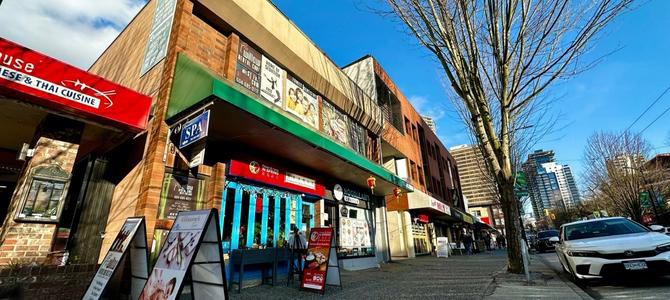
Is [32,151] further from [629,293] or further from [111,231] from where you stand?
[629,293]

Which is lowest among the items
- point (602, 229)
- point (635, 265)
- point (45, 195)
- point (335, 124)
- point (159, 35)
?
point (635, 265)

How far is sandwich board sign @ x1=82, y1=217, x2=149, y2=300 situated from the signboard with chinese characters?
4.37 meters

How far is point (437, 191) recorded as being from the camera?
24531mm

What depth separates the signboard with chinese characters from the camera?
6.80m

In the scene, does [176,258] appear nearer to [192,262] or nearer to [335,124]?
[192,262]

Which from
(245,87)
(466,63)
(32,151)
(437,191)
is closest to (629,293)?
(466,63)

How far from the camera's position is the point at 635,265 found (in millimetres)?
4707

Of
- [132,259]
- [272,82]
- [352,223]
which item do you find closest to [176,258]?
[132,259]

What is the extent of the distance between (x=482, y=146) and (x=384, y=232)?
6966 mm

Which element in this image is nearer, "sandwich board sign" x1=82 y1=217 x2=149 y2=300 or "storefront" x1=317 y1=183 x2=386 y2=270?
"sandwich board sign" x1=82 y1=217 x2=149 y2=300

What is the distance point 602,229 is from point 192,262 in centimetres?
816

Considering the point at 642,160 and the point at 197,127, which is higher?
the point at 642,160

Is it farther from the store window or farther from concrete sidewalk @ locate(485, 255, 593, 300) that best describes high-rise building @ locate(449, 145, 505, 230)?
the store window

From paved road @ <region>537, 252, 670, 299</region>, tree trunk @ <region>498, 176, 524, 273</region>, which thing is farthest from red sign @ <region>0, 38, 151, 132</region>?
tree trunk @ <region>498, 176, 524, 273</region>
